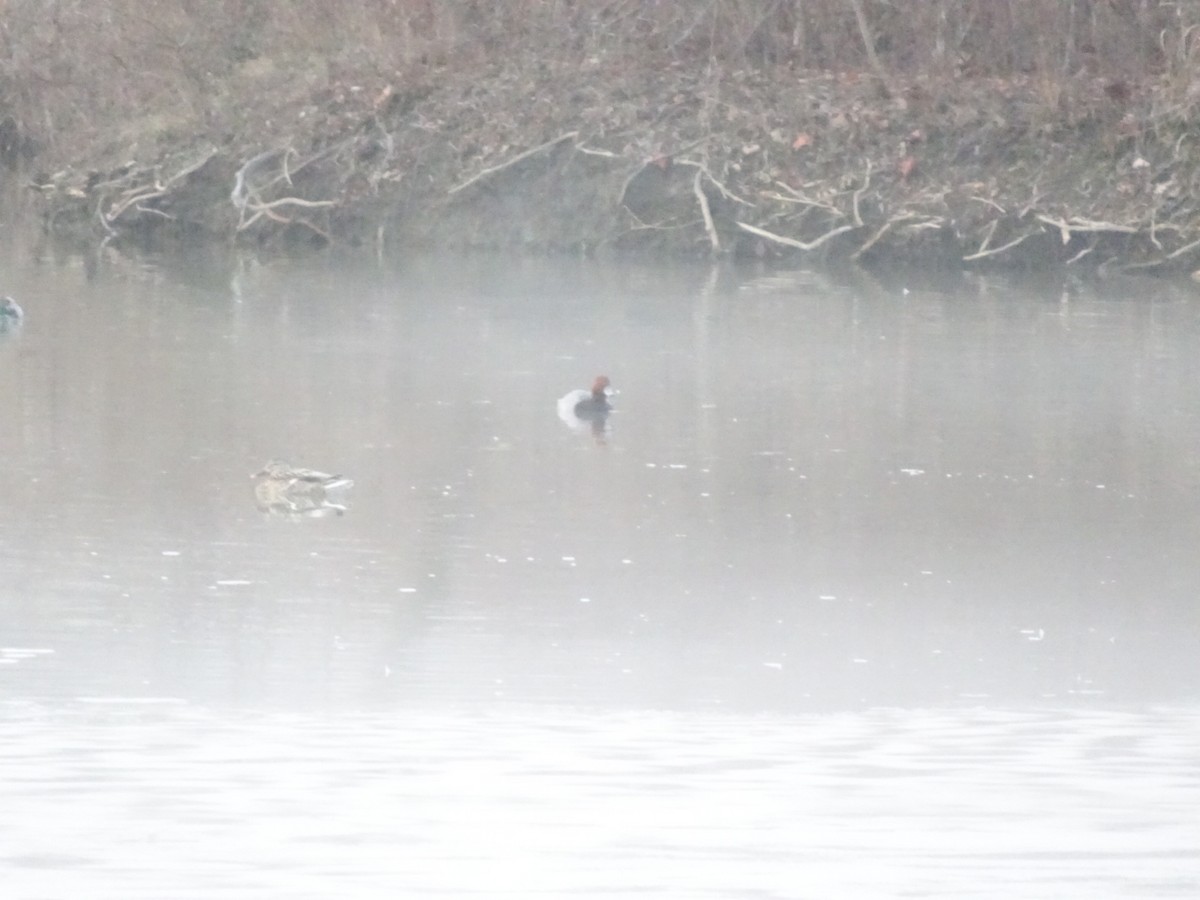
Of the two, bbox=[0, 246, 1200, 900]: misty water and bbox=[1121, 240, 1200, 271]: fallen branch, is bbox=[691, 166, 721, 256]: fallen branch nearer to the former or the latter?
bbox=[1121, 240, 1200, 271]: fallen branch

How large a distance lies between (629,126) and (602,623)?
17.2m

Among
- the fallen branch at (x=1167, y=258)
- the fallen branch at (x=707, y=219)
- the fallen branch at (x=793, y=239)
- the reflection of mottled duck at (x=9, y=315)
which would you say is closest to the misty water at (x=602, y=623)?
the reflection of mottled duck at (x=9, y=315)

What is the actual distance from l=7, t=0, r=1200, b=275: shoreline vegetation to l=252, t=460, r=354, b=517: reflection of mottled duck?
13.3m

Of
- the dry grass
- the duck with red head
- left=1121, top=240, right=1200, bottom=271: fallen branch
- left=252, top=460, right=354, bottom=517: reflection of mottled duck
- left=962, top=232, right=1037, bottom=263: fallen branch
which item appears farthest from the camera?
the dry grass

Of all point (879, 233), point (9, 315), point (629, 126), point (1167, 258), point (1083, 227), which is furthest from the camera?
point (629, 126)

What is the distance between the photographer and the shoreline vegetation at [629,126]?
2208 centimetres

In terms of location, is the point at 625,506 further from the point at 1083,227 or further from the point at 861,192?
the point at 861,192

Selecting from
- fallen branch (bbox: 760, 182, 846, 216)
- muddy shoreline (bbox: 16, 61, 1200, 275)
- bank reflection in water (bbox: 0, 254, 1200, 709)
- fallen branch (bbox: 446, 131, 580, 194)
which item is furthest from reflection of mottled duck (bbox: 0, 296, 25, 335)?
fallen branch (bbox: 760, 182, 846, 216)

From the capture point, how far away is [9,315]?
15836 millimetres

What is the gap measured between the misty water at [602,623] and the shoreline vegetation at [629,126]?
7405 mm

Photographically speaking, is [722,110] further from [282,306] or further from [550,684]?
[550,684]

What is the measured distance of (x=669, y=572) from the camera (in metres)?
8.15

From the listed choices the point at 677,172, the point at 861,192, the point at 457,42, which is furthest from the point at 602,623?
the point at 457,42

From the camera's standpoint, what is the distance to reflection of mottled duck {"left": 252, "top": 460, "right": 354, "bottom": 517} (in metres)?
9.13
